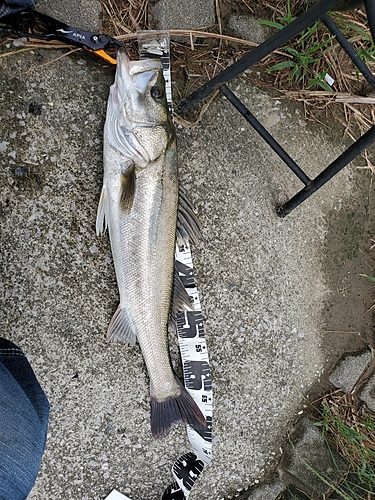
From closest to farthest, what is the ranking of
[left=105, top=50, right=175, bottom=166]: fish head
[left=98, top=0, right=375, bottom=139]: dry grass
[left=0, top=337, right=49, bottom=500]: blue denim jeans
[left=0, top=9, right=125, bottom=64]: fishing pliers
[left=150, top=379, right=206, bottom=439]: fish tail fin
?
1. [left=0, top=337, right=49, bottom=500]: blue denim jeans
2. [left=105, top=50, right=175, bottom=166]: fish head
3. [left=0, top=9, right=125, bottom=64]: fishing pliers
4. [left=150, top=379, right=206, bottom=439]: fish tail fin
5. [left=98, top=0, right=375, bottom=139]: dry grass

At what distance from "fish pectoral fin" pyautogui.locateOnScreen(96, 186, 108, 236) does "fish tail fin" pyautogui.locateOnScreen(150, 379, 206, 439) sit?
3.42ft

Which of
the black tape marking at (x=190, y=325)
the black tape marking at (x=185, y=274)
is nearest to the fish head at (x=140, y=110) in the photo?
the black tape marking at (x=185, y=274)

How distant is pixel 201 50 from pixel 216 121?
472 millimetres

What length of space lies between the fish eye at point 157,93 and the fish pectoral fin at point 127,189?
1.28ft

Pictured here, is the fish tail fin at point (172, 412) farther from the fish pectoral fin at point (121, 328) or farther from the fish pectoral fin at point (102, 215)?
the fish pectoral fin at point (102, 215)

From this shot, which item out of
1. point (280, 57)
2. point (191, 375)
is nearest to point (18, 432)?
point (191, 375)

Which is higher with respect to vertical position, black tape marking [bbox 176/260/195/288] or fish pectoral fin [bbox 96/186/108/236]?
fish pectoral fin [bbox 96/186/108/236]

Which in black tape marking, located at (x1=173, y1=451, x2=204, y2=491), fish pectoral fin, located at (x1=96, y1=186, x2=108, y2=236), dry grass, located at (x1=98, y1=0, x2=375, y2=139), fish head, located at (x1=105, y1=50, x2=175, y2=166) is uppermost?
dry grass, located at (x1=98, y1=0, x2=375, y2=139)

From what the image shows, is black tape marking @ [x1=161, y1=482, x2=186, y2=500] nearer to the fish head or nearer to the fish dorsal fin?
the fish dorsal fin

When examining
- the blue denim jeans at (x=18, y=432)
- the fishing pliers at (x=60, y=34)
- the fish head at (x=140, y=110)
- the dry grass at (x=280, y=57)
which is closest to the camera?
the blue denim jeans at (x=18, y=432)

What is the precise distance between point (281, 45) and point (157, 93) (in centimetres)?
67

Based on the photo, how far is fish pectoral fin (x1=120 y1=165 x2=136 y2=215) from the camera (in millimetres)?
2285

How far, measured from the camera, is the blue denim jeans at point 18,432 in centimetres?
180

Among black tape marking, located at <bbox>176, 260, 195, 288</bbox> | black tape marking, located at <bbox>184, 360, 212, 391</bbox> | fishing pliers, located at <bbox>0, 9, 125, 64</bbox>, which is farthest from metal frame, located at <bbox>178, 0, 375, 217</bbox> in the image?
black tape marking, located at <bbox>184, 360, 212, 391</bbox>
